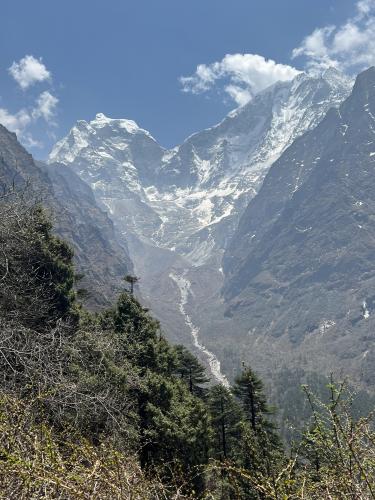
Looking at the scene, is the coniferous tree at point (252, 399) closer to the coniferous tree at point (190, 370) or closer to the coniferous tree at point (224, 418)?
the coniferous tree at point (224, 418)

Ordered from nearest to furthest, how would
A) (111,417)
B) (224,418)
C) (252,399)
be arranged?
(111,417) < (252,399) < (224,418)

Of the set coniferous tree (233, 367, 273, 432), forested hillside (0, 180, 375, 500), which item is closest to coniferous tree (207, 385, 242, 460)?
forested hillside (0, 180, 375, 500)

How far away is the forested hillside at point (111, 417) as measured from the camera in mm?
4207

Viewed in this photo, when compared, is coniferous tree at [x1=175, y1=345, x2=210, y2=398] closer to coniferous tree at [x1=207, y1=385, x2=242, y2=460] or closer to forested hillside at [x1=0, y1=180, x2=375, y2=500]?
forested hillside at [x1=0, y1=180, x2=375, y2=500]

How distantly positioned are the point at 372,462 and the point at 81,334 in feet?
30.3

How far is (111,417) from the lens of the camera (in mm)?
8984

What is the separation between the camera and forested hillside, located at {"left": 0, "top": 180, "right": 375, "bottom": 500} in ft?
13.8

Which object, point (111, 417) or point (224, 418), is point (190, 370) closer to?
point (224, 418)

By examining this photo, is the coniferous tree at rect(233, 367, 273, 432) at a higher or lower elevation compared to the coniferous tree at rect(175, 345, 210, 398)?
higher

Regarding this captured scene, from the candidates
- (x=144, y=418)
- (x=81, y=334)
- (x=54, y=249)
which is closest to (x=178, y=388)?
(x=144, y=418)

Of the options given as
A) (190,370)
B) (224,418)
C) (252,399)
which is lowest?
(224,418)

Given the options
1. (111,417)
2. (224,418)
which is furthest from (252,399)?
(111,417)

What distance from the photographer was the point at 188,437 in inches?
932

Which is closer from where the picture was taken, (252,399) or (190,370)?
(252,399)
